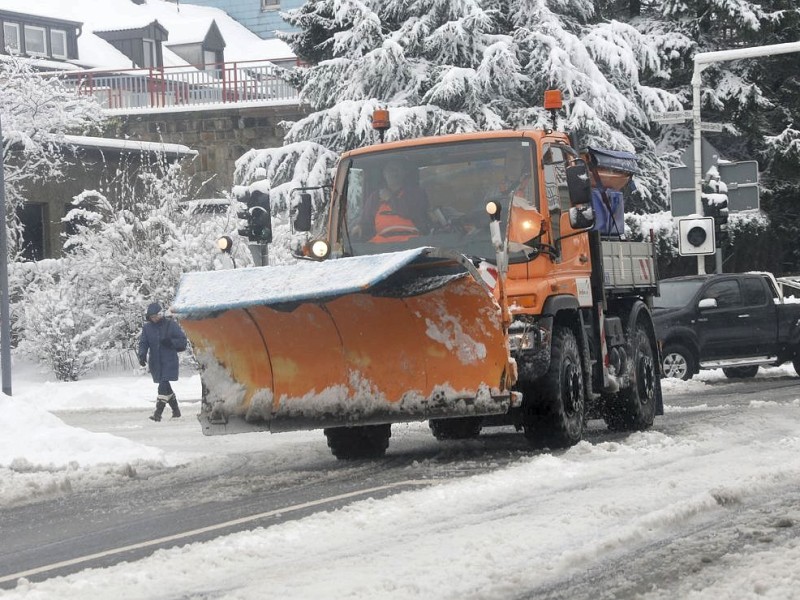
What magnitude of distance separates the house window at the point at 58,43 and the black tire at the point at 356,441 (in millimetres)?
39508

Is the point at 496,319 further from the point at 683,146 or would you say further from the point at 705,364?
the point at 683,146

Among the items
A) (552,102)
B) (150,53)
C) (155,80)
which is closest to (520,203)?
(552,102)

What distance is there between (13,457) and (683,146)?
78.5 ft

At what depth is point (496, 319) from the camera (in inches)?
399

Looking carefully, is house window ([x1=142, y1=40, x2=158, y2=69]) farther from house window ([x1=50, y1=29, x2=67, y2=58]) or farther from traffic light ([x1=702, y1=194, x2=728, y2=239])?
traffic light ([x1=702, y1=194, x2=728, y2=239])

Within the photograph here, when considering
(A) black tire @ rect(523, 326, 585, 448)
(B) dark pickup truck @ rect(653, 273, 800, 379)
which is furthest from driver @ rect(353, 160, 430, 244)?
(B) dark pickup truck @ rect(653, 273, 800, 379)

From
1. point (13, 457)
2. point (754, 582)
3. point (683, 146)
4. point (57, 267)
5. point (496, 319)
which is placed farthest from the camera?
point (683, 146)

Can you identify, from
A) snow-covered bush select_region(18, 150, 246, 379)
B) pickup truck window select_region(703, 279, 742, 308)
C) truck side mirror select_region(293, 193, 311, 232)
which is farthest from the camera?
snow-covered bush select_region(18, 150, 246, 379)

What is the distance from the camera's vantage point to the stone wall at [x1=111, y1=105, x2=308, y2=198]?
38.0 meters

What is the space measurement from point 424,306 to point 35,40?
41.0 m

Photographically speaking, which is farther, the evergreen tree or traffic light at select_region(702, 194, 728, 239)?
the evergreen tree

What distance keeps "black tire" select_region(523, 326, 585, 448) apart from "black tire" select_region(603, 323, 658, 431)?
209cm

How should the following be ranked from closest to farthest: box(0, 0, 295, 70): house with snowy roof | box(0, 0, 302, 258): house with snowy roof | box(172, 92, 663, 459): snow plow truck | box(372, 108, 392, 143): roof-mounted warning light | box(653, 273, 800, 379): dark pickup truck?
box(172, 92, 663, 459): snow plow truck, box(372, 108, 392, 143): roof-mounted warning light, box(653, 273, 800, 379): dark pickup truck, box(0, 0, 302, 258): house with snowy roof, box(0, 0, 295, 70): house with snowy roof

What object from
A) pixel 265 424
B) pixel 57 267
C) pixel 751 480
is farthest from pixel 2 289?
pixel 751 480
